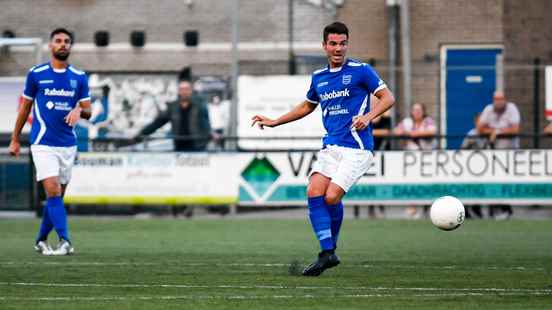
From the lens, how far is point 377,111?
447 inches

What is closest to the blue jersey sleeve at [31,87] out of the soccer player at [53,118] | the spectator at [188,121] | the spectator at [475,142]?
the soccer player at [53,118]

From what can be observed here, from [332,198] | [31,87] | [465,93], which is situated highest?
[31,87]

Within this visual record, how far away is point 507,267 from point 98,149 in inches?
478

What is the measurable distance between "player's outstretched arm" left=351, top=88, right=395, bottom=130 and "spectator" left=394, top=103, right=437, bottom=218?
1116cm

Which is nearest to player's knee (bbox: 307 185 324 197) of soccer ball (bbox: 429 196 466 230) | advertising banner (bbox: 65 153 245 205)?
soccer ball (bbox: 429 196 466 230)

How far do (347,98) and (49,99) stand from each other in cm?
372

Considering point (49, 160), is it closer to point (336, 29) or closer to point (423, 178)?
point (336, 29)

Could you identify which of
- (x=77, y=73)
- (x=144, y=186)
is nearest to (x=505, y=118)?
(x=144, y=186)

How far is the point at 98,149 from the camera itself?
23375 millimetres

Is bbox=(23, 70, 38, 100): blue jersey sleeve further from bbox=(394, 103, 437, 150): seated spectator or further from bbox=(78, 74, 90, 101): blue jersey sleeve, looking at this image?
bbox=(394, 103, 437, 150): seated spectator

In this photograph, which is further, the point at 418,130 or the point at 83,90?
the point at 418,130

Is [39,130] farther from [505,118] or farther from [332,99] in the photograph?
[505,118]

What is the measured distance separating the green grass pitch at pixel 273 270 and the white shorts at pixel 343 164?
81 centimetres

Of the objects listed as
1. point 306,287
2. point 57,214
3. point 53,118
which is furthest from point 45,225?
point 306,287
